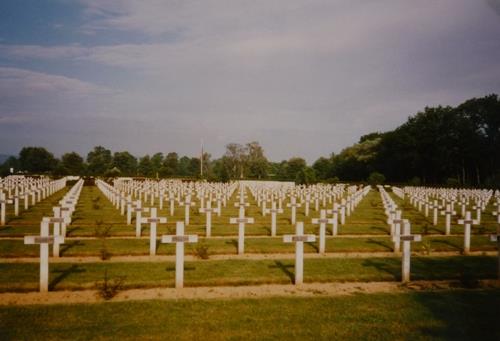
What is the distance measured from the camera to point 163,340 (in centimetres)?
540

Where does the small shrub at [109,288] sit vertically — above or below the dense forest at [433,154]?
below

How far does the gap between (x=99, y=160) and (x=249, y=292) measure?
10576 centimetres

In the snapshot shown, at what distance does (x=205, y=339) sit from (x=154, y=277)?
3330 millimetres

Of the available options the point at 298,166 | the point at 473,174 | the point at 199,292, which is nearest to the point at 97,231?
the point at 199,292

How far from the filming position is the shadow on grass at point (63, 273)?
7.85 meters

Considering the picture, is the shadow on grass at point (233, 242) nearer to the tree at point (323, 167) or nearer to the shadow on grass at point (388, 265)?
the shadow on grass at point (388, 265)

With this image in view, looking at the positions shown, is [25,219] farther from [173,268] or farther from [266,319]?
[266,319]

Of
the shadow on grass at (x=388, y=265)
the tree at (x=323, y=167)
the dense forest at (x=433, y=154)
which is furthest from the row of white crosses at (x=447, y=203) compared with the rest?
the tree at (x=323, y=167)

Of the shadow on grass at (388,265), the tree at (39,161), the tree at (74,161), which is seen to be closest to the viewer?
the shadow on grass at (388,265)

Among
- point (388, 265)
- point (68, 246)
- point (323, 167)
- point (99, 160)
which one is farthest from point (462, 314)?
point (99, 160)

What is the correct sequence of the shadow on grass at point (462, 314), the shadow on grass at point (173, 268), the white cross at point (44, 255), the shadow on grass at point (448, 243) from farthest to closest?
1. the shadow on grass at point (448, 243)
2. the shadow on grass at point (173, 268)
3. the white cross at point (44, 255)
4. the shadow on grass at point (462, 314)

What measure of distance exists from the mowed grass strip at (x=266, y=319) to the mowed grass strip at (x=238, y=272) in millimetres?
1255

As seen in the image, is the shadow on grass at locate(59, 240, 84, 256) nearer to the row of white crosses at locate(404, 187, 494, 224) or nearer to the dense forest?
the row of white crosses at locate(404, 187, 494, 224)

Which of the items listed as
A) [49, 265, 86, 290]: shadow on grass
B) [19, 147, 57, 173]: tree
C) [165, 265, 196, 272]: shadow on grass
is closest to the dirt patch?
[49, 265, 86, 290]: shadow on grass
